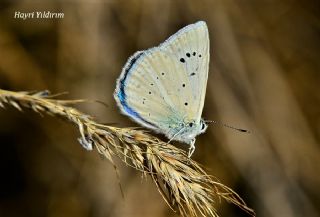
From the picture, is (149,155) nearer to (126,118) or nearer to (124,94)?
(124,94)

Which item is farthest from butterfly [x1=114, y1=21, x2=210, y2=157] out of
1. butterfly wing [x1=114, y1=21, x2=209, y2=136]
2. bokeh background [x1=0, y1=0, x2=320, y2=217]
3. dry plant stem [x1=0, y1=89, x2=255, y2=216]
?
bokeh background [x1=0, y1=0, x2=320, y2=217]

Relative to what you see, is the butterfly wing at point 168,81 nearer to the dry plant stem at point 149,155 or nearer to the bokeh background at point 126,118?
the dry plant stem at point 149,155

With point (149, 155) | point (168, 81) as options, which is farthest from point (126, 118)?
point (149, 155)

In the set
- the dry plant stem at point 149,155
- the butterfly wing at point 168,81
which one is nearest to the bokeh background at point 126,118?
the butterfly wing at point 168,81

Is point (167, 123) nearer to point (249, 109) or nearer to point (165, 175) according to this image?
point (165, 175)

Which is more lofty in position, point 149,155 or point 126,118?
point 149,155

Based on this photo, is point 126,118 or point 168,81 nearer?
point 168,81
